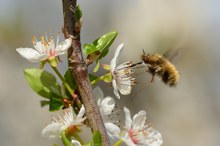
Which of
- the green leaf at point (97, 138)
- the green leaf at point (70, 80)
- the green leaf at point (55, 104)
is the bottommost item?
the green leaf at point (97, 138)

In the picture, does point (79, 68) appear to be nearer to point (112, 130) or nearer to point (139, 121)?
point (112, 130)

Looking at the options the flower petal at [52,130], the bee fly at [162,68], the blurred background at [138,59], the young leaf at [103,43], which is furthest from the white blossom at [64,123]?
the blurred background at [138,59]

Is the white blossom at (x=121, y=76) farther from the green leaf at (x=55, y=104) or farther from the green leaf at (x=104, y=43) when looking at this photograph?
the green leaf at (x=55, y=104)

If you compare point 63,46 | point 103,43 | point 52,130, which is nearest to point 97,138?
point 52,130

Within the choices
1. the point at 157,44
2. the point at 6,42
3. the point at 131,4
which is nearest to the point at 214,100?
the point at 157,44

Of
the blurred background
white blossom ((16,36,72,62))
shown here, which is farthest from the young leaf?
the blurred background

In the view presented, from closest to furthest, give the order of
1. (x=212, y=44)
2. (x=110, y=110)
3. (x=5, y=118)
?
(x=110, y=110), (x=5, y=118), (x=212, y=44)

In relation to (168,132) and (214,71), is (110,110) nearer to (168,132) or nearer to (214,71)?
(168,132)
